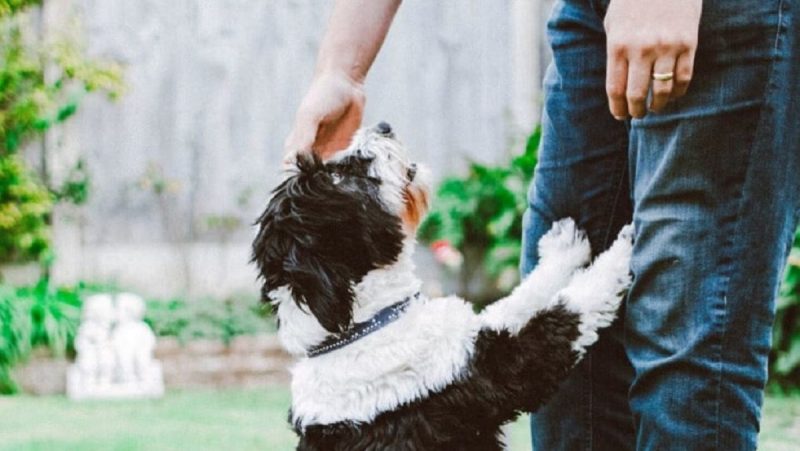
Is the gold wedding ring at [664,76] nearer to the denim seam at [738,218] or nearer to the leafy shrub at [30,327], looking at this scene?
the denim seam at [738,218]

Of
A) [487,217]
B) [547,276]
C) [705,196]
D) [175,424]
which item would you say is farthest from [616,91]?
[487,217]

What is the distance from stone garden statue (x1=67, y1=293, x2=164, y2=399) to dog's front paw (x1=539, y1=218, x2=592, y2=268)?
3.94 m

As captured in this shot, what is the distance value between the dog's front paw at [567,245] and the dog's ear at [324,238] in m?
0.33

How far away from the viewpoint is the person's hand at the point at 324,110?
2.54m

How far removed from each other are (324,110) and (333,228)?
0.31 meters

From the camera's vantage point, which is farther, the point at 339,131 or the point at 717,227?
the point at 339,131

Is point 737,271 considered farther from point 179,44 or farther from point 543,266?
point 179,44

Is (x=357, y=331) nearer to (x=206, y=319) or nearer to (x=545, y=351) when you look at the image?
(x=545, y=351)

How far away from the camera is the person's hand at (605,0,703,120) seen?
5.27 ft

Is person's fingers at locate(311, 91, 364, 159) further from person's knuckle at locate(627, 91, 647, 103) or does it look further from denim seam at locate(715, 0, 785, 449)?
denim seam at locate(715, 0, 785, 449)

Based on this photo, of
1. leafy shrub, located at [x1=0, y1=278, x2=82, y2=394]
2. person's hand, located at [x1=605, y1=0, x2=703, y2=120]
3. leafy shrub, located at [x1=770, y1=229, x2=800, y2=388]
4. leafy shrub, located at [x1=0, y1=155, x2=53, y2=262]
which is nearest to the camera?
person's hand, located at [x1=605, y1=0, x2=703, y2=120]

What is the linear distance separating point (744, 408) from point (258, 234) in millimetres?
1152

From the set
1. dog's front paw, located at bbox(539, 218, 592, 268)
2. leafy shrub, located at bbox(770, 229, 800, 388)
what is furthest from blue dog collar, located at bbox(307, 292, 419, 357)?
leafy shrub, located at bbox(770, 229, 800, 388)

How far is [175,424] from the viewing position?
4.84m
